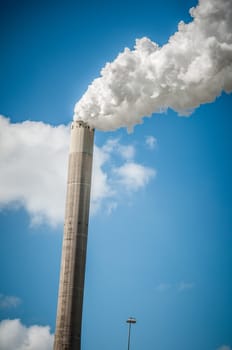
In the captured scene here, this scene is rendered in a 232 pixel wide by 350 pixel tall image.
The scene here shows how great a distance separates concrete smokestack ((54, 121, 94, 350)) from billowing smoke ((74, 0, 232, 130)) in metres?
1.54

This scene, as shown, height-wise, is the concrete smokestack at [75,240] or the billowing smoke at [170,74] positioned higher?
the billowing smoke at [170,74]

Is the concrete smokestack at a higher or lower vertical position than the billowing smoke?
lower

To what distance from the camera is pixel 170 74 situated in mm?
25312

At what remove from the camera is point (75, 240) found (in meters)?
24.5

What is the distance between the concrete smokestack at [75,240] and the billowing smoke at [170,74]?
1.54 metres

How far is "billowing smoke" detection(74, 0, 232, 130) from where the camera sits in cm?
2448

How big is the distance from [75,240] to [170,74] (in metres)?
9.18

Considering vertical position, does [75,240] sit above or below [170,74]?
below

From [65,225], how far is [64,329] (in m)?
4.77

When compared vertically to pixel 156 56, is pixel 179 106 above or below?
below

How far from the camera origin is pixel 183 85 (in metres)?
25.5

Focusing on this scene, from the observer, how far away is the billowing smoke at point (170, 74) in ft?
80.3

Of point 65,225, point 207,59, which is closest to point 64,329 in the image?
point 65,225

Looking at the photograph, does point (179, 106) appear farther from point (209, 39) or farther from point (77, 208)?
point (77, 208)
